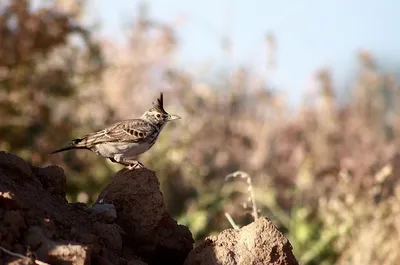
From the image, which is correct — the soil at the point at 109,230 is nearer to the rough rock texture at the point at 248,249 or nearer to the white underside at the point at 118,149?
the rough rock texture at the point at 248,249

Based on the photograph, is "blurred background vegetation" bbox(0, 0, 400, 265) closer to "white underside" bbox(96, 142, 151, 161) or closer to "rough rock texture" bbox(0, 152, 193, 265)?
"white underside" bbox(96, 142, 151, 161)

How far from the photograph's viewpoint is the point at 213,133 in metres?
11.9

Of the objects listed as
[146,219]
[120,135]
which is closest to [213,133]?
[120,135]

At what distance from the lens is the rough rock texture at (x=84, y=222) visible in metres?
3.08

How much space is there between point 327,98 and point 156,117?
716cm

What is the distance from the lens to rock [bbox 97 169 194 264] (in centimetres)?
391

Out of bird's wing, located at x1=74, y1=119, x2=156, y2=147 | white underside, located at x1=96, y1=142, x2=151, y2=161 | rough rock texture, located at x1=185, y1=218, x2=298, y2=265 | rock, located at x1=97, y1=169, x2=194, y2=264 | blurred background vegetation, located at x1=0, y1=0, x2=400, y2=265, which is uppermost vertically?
blurred background vegetation, located at x1=0, y1=0, x2=400, y2=265

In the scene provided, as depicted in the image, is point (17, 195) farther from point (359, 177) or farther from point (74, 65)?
point (74, 65)

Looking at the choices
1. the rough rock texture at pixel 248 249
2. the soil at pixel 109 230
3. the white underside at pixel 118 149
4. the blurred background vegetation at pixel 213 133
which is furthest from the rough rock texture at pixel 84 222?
the blurred background vegetation at pixel 213 133

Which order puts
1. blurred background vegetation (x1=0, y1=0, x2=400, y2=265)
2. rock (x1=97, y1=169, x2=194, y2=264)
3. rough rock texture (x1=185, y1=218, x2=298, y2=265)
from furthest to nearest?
blurred background vegetation (x1=0, y1=0, x2=400, y2=265) → rock (x1=97, y1=169, x2=194, y2=264) → rough rock texture (x1=185, y1=218, x2=298, y2=265)

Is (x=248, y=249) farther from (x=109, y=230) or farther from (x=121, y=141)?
(x=121, y=141)

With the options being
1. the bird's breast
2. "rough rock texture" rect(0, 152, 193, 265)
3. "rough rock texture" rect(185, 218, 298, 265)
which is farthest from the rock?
the bird's breast

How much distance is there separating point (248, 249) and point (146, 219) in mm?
602

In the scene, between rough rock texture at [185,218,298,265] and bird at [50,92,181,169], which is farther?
bird at [50,92,181,169]
